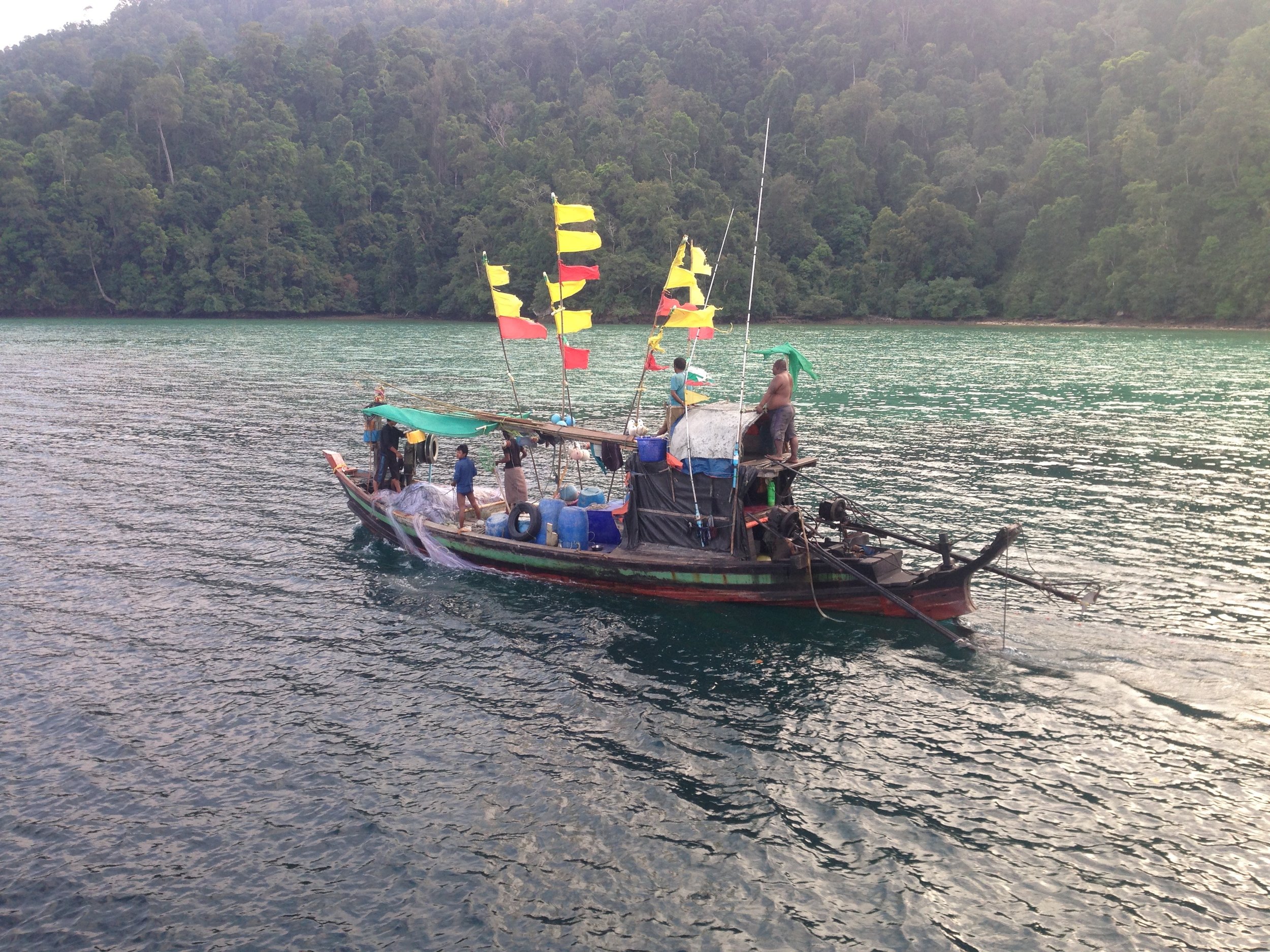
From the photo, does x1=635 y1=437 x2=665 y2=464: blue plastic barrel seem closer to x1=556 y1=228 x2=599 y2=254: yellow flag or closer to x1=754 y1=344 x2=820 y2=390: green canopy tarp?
x1=754 y1=344 x2=820 y2=390: green canopy tarp

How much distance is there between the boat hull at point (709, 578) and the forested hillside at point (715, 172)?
253 feet

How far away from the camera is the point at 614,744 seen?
40.2 ft

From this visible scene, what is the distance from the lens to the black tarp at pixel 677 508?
1645 centimetres

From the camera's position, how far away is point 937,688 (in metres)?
13.6

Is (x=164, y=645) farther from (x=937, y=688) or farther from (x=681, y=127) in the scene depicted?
(x=681, y=127)

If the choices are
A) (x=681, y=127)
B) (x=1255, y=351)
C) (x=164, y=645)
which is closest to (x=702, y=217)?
(x=681, y=127)

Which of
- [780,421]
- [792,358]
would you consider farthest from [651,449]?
[792,358]

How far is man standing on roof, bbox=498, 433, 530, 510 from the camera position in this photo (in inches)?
754

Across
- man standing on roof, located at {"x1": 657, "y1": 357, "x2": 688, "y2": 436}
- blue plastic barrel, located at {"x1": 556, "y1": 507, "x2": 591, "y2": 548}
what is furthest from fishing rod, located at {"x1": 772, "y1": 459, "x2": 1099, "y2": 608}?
blue plastic barrel, located at {"x1": 556, "y1": 507, "x2": 591, "y2": 548}

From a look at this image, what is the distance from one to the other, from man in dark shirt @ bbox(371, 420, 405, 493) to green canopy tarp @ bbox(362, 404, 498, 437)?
102 cm

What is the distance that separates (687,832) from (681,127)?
113856 mm

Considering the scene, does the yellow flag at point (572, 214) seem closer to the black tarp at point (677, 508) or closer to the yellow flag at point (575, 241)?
the yellow flag at point (575, 241)

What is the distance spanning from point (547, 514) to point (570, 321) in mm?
3837

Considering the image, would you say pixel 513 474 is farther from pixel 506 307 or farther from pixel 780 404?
pixel 780 404
